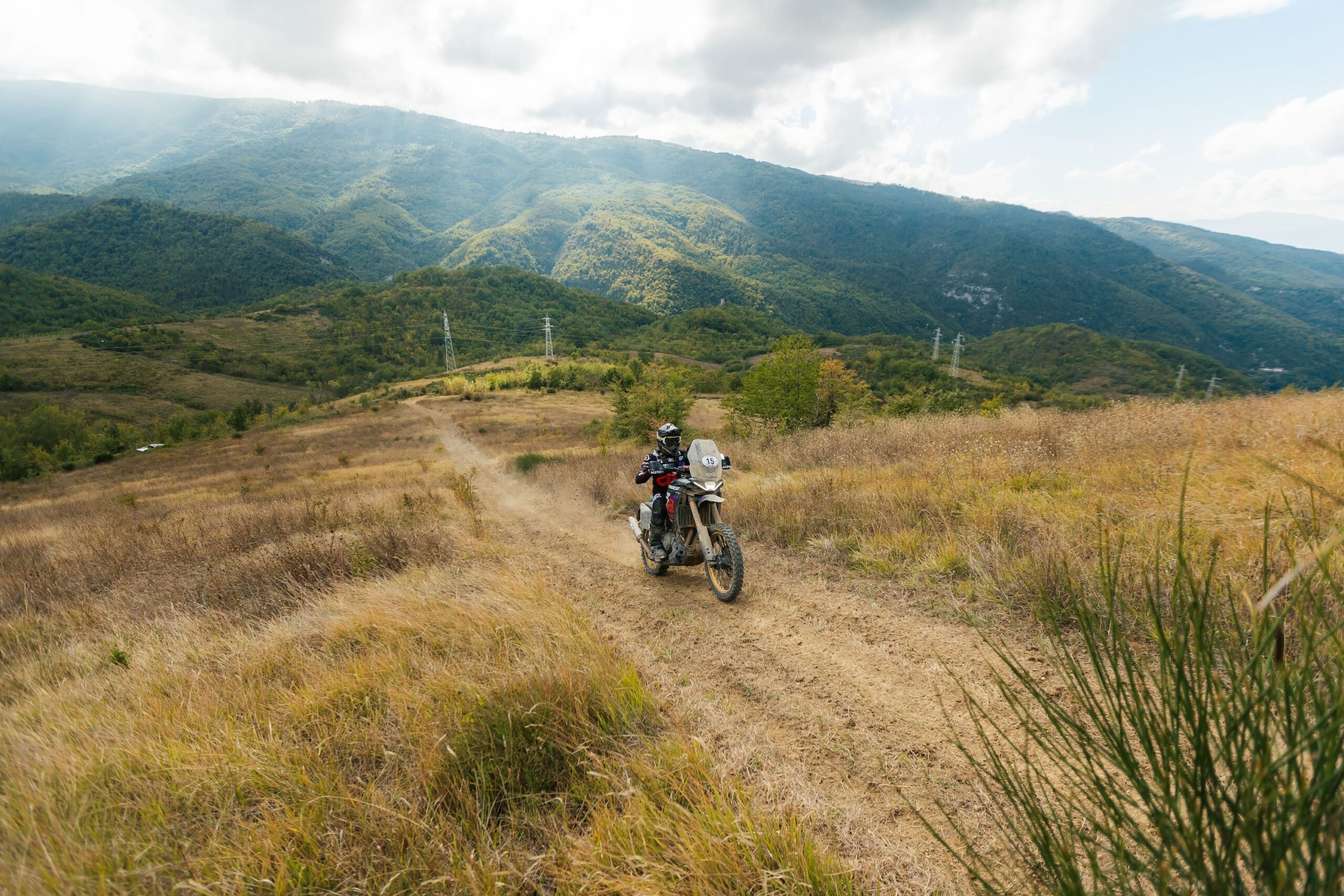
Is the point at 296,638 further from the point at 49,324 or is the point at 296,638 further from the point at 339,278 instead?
the point at 339,278

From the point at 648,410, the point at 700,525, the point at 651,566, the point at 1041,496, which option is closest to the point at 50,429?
the point at 648,410

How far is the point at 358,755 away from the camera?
2721 mm

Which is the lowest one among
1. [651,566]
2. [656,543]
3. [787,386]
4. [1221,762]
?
[787,386]

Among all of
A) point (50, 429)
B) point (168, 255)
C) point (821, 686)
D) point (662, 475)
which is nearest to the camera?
point (821, 686)

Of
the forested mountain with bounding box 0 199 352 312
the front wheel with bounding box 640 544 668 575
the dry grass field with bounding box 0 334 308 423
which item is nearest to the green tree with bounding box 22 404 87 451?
the dry grass field with bounding box 0 334 308 423

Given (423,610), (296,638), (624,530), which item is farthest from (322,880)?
(624,530)

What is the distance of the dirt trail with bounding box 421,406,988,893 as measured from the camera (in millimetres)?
2594

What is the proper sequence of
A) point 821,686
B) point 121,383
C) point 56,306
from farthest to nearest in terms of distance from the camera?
point 56,306 < point 121,383 < point 821,686

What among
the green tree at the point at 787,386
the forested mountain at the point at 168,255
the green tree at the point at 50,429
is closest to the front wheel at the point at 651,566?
the green tree at the point at 787,386

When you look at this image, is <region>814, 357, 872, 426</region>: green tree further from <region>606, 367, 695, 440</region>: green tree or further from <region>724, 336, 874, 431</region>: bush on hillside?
<region>606, 367, 695, 440</region>: green tree

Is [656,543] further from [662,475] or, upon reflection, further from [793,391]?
[793,391]

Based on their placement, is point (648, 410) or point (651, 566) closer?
point (651, 566)

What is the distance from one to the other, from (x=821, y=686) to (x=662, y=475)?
3.29m

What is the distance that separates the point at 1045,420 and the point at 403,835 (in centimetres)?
954
